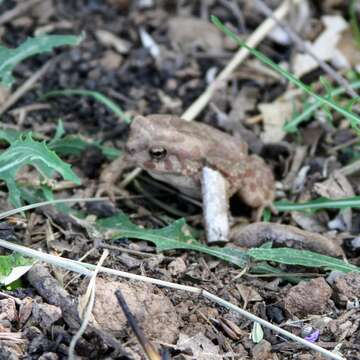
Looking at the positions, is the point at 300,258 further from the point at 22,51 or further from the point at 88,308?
the point at 22,51

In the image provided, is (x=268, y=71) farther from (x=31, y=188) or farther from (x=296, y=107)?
(x=31, y=188)

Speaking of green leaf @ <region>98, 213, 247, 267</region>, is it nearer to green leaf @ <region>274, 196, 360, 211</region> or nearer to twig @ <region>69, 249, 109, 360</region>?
twig @ <region>69, 249, 109, 360</region>

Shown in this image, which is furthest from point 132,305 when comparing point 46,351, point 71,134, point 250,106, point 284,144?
point 250,106

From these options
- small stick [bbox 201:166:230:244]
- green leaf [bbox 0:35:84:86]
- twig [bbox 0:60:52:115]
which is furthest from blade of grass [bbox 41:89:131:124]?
small stick [bbox 201:166:230:244]

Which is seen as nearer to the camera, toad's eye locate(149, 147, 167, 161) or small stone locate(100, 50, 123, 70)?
toad's eye locate(149, 147, 167, 161)

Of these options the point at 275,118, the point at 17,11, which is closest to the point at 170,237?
the point at 275,118

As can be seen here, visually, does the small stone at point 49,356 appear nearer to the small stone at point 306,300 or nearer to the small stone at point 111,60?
the small stone at point 306,300
